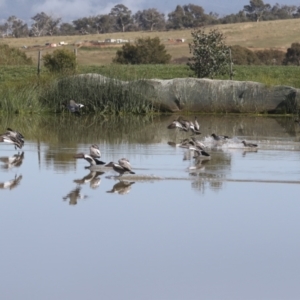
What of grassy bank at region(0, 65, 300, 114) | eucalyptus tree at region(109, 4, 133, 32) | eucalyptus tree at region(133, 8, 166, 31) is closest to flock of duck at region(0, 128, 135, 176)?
grassy bank at region(0, 65, 300, 114)

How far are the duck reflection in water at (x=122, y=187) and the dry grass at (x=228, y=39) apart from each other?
54.0 m

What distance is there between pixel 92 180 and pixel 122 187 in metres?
0.73

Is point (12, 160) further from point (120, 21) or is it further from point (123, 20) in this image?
point (120, 21)

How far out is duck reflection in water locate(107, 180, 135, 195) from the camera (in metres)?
11.9

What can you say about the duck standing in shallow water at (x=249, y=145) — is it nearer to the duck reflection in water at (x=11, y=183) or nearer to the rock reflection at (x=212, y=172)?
the rock reflection at (x=212, y=172)

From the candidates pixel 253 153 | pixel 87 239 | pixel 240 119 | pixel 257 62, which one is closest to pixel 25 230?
pixel 87 239

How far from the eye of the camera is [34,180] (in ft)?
Answer: 42.0

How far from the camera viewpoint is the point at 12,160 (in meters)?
15.0

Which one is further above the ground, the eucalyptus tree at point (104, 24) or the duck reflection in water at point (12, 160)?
the eucalyptus tree at point (104, 24)

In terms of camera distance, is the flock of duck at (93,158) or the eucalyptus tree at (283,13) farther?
the eucalyptus tree at (283,13)

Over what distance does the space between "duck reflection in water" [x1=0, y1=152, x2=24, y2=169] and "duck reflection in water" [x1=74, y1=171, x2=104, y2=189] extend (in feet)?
5.24

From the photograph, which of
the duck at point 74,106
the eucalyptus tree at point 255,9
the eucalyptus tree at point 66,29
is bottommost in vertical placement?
the duck at point 74,106

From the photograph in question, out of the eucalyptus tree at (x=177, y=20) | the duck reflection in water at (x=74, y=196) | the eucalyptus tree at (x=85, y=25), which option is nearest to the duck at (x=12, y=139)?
the duck reflection in water at (x=74, y=196)

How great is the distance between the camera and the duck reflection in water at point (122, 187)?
39.0 ft
